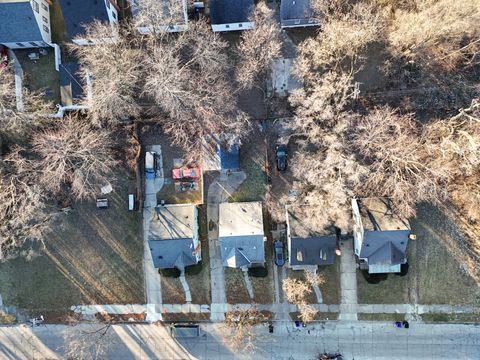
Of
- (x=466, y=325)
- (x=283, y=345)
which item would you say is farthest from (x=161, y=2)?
(x=466, y=325)

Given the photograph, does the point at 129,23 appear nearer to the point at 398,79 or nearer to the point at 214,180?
the point at 214,180

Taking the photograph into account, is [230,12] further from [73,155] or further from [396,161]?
[396,161]

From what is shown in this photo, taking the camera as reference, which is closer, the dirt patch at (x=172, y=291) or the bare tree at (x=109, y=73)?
the bare tree at (x=109, y=73)

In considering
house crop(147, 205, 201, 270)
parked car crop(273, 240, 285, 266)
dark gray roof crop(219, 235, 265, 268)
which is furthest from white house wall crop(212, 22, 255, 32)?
parked car crop(273, 240, 285, 266)

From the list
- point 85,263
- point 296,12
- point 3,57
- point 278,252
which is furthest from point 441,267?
point 3,57

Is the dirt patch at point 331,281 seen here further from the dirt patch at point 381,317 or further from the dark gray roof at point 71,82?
the dark gray roof at point 71,82

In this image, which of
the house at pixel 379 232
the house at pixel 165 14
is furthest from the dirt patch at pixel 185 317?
the house at pixel 165 14

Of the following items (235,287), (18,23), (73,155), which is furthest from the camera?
(235,287)
